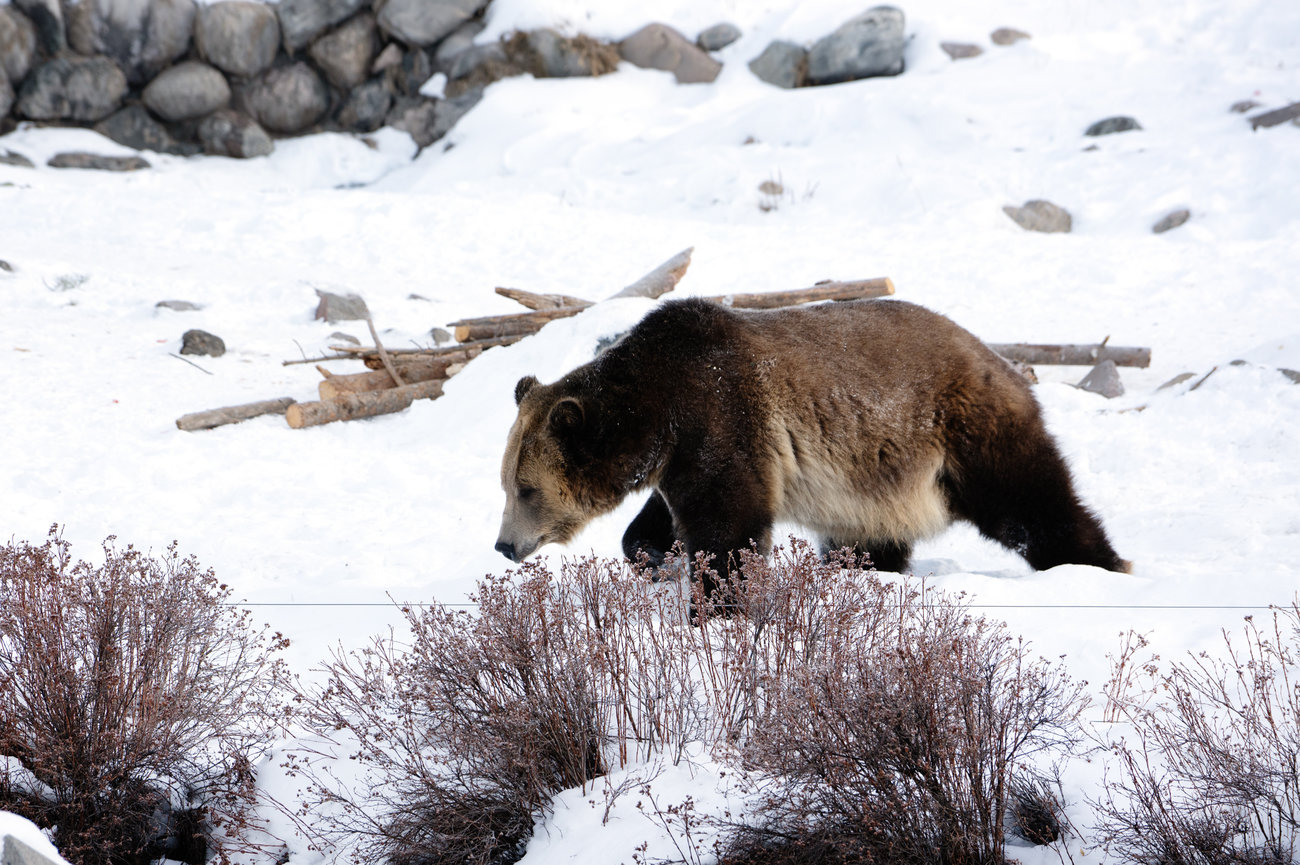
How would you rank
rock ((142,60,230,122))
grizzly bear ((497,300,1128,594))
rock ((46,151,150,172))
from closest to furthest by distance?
grizzly bear ((497,300,1128,594))
rock ((46,151,150,172))
rock ((142,60,230,122))

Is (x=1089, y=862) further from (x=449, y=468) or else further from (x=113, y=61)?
(x=113, y=61)

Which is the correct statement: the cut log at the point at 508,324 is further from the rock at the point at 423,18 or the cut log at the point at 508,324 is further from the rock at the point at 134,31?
the rock at the point at 134,31

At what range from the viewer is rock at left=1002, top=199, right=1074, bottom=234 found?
1531 centimetres

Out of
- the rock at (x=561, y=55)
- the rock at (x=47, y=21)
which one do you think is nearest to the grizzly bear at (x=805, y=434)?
the rock at (x=561, y=55)

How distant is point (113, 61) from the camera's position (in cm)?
2189

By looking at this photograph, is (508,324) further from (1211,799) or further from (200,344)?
(1211,799)

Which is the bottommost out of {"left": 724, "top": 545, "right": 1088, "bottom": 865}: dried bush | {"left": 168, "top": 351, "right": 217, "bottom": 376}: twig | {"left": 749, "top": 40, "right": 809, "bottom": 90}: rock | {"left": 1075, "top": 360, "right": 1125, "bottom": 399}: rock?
{"left": 749, "top": 40, "right": 809, "bottom": 90}: rock

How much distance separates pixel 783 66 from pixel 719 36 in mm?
1997

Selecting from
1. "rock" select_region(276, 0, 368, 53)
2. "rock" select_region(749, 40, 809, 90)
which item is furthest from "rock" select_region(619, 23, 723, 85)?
"rock" select_region(276, 0, 368, 53)

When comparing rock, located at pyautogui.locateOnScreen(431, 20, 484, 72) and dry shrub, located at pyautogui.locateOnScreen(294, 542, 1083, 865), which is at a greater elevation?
dry shrub, located at pyautogui.locateOnScreen(294, 542, 1083, 865)

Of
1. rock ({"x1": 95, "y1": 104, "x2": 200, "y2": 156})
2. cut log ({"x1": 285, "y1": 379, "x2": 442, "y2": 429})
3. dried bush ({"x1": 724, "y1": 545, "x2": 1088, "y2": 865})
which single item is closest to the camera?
dried bush ({"x1": 724, "y1": 545, "x2": 1088, "y2": 865})

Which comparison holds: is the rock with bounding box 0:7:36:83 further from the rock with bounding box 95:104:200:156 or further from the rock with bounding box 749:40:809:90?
the rock with bounding box 749:40:809:90

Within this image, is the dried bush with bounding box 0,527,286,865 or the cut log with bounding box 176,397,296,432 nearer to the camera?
the dried bush with bounding box 0,527,286,865

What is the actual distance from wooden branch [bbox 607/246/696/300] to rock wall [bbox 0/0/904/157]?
39.1ft
